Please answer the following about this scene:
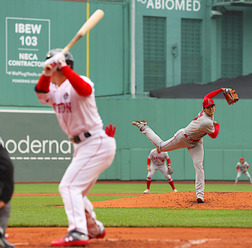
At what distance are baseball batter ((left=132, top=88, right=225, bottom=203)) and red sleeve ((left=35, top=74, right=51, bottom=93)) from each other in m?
5.38

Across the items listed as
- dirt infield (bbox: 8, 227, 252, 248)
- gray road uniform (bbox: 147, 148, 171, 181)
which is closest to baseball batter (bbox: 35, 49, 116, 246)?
dirt infield (bbox: 8, 227, 252, 248)

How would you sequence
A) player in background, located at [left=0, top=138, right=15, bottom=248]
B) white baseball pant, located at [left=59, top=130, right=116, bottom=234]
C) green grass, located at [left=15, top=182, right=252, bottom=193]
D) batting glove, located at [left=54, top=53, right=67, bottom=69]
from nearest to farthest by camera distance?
player in background, located at [left=0, top=138, right=15, bottom=248]
batting glove, located at [left=54, top=53, right=67, bottom=69]
white baseball pant, located at [left=59, top=130, right=116, bottom=234]
green grass, located at [left=15, top=182, right=252, bottom=193]

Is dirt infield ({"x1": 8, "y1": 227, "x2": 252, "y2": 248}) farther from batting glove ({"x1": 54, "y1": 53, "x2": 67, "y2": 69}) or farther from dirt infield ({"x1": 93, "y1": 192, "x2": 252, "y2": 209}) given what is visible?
dirt infield ({"x1": 93, "y1": 192, "x2": 252, "y2": 209})

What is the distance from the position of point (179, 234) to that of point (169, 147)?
428 cm

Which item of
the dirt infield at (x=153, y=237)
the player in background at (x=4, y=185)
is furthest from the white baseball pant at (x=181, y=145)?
the player in background at (x=4, y=185)

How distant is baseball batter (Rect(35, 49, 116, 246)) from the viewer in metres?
4.61

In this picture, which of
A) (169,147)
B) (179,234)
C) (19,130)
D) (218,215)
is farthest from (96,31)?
(179,234)

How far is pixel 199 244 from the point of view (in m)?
4.98

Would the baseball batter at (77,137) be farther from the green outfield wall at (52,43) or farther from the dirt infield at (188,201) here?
the green outfield wall at (52,43)

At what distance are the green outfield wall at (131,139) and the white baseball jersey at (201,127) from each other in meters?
14.9

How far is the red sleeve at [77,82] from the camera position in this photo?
453cm

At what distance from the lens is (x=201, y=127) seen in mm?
9734

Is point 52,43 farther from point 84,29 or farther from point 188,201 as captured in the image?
point 84,29

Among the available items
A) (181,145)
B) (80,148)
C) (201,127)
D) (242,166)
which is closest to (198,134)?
(201,127)
